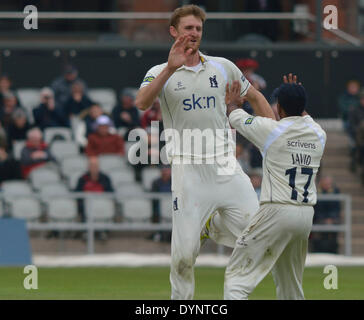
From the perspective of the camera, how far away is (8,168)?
67.2 feet

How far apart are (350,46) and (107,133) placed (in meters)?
6.67

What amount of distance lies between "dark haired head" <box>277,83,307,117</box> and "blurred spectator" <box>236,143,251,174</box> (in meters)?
10.2

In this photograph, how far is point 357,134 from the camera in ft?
73.0

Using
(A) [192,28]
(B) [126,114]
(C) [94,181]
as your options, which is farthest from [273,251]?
(B) [126,114]

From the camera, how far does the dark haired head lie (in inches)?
366

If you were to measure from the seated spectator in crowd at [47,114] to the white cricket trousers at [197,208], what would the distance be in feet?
39.7

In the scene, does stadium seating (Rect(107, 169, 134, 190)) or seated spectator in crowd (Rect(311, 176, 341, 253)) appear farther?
stadium seating (Rect(107, 169, 134, 190))

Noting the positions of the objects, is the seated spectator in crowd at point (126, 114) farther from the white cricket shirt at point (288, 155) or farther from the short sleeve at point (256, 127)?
the white cricket shirt at point (288, 155)

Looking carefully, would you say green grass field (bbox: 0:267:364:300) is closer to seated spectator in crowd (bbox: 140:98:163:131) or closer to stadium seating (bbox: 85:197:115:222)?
stadium seating (bbox: 85:197:115:222)

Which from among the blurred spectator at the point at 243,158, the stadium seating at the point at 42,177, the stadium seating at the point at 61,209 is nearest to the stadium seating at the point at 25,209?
the stadium seating at the point at 61,209

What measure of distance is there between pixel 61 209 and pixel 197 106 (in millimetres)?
9888

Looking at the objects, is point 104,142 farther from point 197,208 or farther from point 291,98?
point 291,98

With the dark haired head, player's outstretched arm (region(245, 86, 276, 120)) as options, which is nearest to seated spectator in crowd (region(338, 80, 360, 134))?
player's outstretched arm (region(245, 86, 276, 120))
